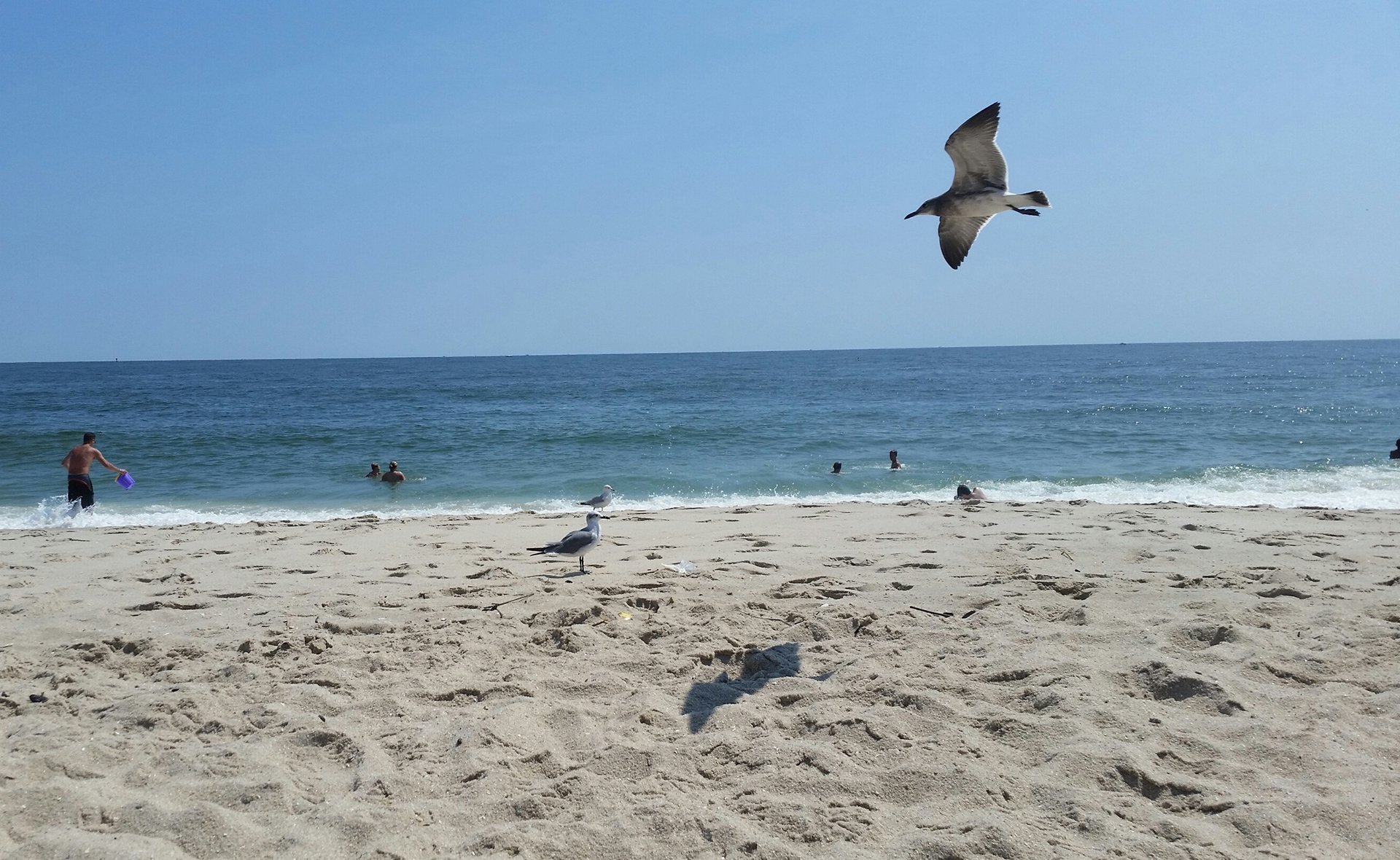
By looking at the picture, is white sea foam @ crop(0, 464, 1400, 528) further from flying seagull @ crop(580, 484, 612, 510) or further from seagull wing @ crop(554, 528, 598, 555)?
seagull wing @ crop(554, 528, 598, 555)

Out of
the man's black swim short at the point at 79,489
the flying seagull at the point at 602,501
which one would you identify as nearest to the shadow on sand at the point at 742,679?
the flying seagull at the point at 602,501

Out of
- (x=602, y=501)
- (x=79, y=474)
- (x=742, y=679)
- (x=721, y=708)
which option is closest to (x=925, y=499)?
(x=602, y=501)

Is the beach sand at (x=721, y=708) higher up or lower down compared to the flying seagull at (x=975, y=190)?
lower down

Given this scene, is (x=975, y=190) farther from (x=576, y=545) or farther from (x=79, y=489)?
(x=79, y=489)

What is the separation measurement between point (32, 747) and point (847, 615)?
3.98 meters

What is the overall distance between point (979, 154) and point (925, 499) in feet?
22.8

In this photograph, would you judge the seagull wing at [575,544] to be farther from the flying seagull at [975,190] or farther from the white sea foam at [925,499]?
the white sea foam at [925,499]

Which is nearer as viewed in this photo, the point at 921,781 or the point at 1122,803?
the point at 1122,803

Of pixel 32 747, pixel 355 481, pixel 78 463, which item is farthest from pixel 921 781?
pixel 355 481

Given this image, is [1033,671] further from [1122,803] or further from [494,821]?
[494,821]

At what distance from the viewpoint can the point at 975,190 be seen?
6832 millimetres

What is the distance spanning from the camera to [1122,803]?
3.04 metres

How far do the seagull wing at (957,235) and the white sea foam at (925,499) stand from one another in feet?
15.1

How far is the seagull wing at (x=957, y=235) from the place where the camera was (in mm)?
7203
